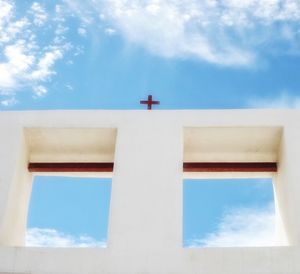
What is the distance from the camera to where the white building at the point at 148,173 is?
5.86 meters

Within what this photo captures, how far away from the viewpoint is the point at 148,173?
638cm

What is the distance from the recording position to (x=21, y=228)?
7.00 metres

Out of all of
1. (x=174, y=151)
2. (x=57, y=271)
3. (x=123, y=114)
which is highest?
(x=123, y=114)

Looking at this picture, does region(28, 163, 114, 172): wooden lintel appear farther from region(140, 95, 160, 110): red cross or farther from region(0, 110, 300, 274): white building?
region(140, 95, 160, 110): red cross

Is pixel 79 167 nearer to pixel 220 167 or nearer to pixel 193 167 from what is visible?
pixel 193 167

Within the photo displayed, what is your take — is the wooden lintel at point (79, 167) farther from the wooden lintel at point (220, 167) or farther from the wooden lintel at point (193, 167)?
the wooden lintel at point (220, 167)

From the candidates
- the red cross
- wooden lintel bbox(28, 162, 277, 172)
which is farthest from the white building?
the red cross

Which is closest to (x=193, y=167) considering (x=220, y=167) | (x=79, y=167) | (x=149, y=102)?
(x=220, y=167)

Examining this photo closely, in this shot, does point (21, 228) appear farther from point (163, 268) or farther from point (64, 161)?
point (163, 268)

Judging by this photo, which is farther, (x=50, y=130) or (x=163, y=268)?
(x=50, y=130)

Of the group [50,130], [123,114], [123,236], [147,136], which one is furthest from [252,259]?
[50,130]

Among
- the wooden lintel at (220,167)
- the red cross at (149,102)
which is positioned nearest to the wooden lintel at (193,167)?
the wooden lintel at (220,167)

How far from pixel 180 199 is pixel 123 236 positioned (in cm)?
78

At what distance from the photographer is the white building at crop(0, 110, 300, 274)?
19.2ft
